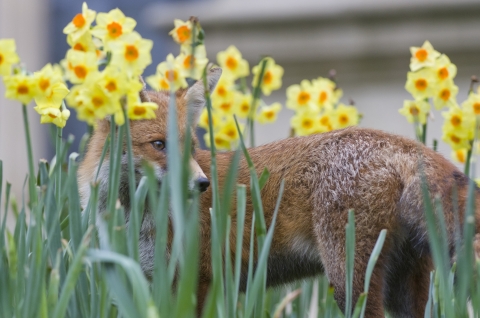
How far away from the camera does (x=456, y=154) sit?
4066 millimetres

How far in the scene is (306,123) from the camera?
4.21 metres

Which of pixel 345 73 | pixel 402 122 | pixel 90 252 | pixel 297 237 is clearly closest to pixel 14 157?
pixel 345 73

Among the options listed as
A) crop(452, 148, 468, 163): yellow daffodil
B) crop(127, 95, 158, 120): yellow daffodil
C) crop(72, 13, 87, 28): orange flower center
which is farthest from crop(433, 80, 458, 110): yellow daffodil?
crop(72, 13, 87, 28): orange flower center

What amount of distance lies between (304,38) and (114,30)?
6.27 meters

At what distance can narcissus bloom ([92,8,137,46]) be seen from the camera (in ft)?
8.01

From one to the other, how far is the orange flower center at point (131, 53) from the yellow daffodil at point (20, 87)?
416 mm

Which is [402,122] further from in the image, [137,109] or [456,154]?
[137,109]

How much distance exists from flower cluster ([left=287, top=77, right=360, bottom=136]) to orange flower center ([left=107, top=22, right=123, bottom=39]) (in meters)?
1.91

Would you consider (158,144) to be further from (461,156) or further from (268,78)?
(461,156)

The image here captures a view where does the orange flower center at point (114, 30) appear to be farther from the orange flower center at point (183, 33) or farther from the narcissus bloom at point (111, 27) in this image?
the orange flower center at point (183, 33)

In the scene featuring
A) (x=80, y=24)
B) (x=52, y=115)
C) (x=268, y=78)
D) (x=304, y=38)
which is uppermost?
(x=304, y=38)

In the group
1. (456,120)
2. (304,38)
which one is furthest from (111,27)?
(304,38)

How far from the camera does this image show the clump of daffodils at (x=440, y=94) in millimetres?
3473

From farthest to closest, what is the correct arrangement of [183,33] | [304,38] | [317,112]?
[304,38], [317,112], [183,33]
